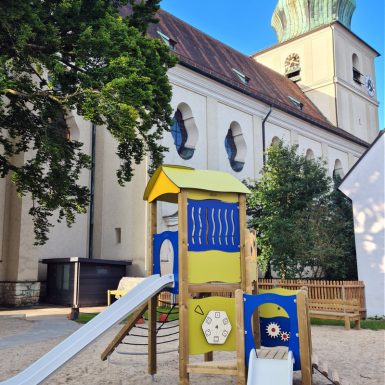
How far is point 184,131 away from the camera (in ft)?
71.7

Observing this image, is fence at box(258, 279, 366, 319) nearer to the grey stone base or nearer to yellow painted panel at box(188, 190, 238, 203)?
yellow painted panel at box(188, 190, 238, 203)

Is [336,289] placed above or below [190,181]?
below

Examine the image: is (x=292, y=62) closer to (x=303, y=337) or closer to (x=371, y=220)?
(x=371, y=220)

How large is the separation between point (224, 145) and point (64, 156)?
11.7 m

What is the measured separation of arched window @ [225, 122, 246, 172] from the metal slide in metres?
17.6

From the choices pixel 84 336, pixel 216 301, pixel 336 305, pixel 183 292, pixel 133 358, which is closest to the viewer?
pixel 84 336

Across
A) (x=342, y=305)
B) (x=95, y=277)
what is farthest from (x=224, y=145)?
(x=342, y=305)

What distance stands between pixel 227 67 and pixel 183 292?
72.8ft

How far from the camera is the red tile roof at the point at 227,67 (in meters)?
23.3

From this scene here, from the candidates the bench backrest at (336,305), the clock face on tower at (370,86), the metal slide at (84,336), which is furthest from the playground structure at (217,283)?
the clock face on tower at (370,86)

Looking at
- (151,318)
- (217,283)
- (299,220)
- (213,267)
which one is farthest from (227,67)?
(217,283)

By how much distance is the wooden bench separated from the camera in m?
12.9

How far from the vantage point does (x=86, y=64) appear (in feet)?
36.4

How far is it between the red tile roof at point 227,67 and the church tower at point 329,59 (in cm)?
190
